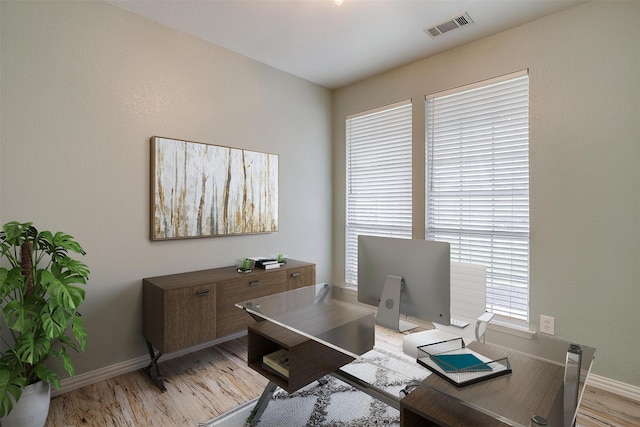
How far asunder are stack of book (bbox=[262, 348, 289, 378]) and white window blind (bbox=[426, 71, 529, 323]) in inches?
80.1

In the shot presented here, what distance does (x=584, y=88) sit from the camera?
2.45 m

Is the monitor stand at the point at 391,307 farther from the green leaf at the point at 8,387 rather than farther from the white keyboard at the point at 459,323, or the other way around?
the green leaf at the point at 8,387

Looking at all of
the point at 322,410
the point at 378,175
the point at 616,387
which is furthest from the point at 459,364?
the point at 378,175

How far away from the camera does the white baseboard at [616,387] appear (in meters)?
2.26

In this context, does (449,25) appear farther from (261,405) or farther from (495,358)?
(261,405)

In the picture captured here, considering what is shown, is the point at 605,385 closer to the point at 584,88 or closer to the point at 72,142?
the point at 584,88

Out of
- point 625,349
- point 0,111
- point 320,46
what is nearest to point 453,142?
point 320,46

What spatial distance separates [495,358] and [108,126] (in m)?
2.87

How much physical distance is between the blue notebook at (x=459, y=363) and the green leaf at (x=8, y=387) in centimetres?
211

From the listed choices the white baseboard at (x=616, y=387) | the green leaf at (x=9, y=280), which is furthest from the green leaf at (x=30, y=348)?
the white baseboard at (x=616, y=387)

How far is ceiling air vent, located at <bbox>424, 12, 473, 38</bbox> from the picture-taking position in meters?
2.62

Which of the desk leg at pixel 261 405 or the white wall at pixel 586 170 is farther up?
the white wall at pixel 586 170

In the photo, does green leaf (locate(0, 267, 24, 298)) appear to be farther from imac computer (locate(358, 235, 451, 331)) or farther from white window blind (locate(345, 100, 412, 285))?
white window blind (locate(345, 100, 412, 285))

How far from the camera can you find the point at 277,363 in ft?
5.89
